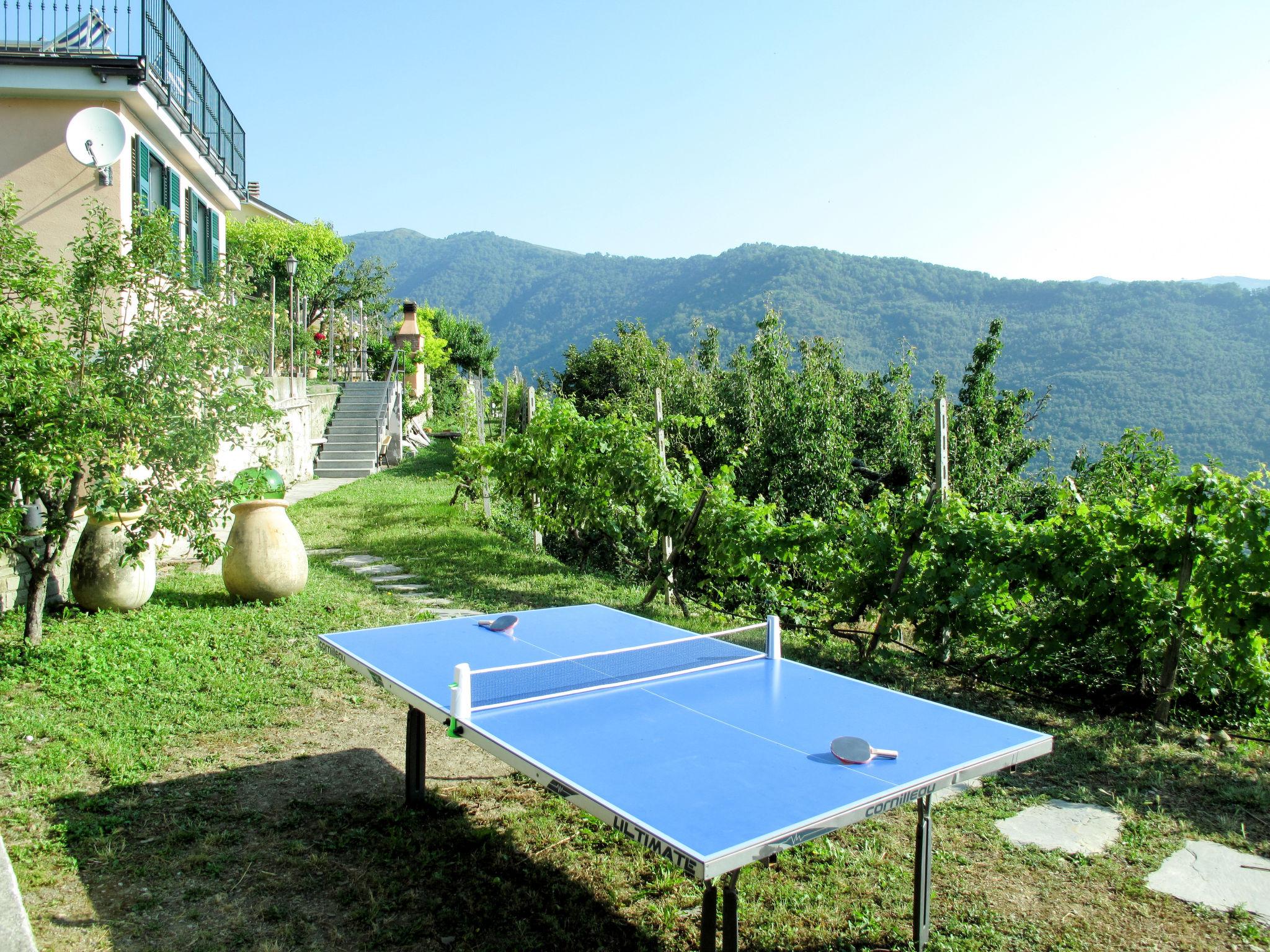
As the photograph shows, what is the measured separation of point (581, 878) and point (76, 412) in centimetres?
437

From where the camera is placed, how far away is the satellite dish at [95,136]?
9.77 meters

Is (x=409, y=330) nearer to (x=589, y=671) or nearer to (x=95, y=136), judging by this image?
(x=95, y=136)

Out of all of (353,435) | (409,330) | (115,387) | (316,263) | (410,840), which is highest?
(316,263)

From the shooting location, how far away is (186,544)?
10016mm

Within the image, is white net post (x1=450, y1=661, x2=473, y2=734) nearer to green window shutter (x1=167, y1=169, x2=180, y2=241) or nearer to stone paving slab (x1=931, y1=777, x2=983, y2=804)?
stone paving slab (x1=931, y1=777, x2=983, y2=804)

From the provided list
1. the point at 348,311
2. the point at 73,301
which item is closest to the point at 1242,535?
the point at 73,301

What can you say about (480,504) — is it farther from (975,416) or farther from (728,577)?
(975,416)

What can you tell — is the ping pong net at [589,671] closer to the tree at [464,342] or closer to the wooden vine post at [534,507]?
the wooden vine post at [534,507]

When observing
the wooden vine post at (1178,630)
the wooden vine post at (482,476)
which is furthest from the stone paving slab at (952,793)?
the wooden vine post at (482,476)

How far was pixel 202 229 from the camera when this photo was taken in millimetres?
14156

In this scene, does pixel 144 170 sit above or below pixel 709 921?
above

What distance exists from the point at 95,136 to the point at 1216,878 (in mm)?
11648

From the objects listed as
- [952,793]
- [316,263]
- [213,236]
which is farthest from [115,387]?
[316,263]

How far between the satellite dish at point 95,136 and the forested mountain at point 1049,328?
20416 mm
